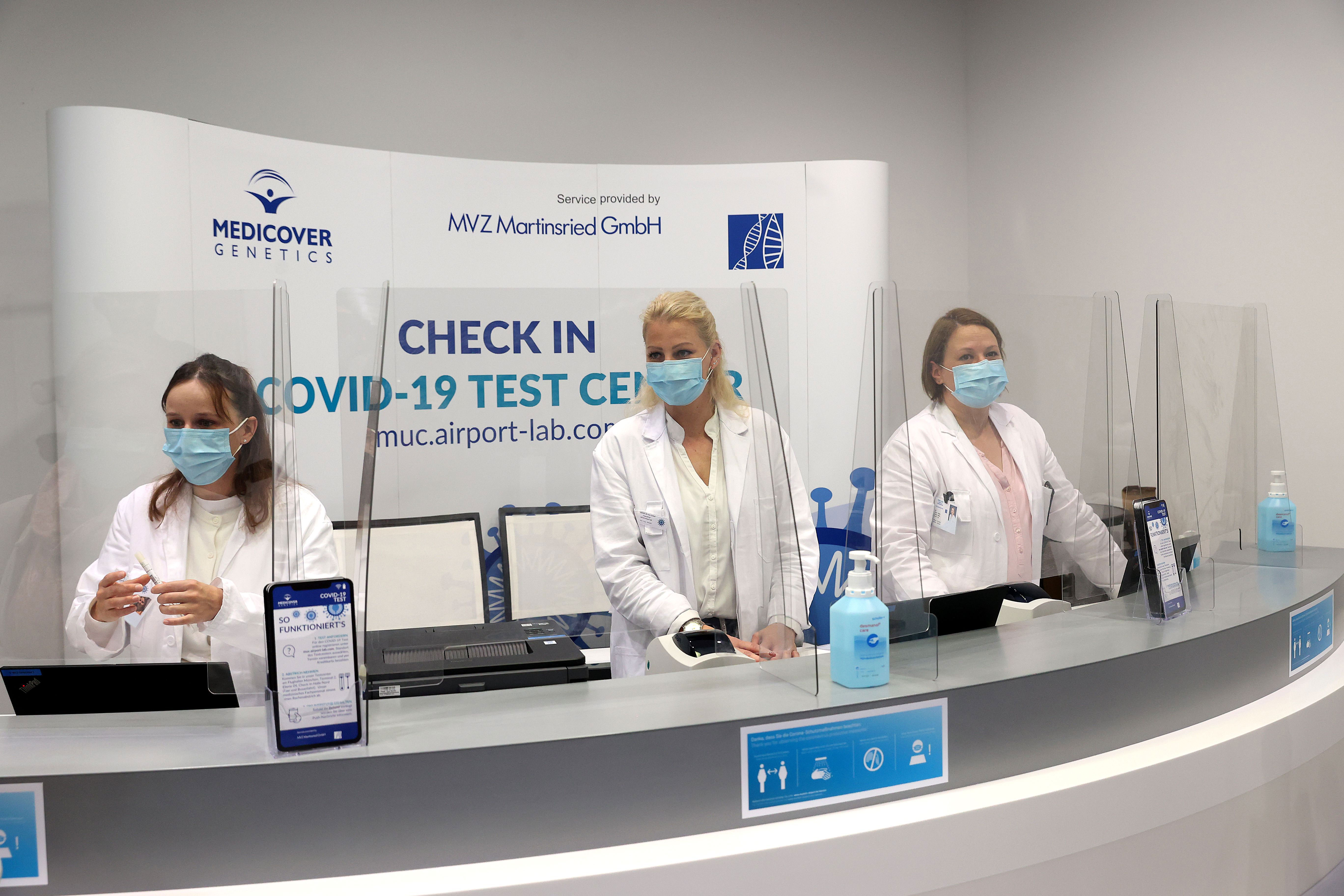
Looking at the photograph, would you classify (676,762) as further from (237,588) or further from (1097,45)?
(1097,45)

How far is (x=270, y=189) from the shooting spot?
3066 mm

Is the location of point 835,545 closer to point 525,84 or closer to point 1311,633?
point 1311,633

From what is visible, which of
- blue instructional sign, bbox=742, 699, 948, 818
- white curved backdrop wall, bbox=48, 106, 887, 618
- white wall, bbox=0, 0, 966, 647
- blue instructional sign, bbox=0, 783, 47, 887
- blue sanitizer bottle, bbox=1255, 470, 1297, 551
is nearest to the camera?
blue instructional sign, bbox=0, 783, 47, 887

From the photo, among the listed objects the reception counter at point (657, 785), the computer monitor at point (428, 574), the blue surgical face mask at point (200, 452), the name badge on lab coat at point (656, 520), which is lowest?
the reception counter at point (657, 785)

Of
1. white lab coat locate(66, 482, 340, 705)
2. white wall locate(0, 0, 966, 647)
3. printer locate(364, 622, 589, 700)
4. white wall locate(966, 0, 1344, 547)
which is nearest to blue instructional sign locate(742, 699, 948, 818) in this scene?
printer locate(364, 622, 589, 700)

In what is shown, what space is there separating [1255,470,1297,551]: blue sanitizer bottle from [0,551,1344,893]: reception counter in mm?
970

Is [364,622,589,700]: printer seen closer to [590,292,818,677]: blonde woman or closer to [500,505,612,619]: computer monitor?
[590,292,818,677]: blonde woman

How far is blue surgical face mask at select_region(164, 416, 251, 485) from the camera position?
1.50 m

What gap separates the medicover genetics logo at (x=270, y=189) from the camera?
303 centimetres

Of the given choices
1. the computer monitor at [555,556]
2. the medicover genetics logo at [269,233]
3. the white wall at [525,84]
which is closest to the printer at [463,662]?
the computer monitor at [555,556]

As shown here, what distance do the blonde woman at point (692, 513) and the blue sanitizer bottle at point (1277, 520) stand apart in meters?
1.47

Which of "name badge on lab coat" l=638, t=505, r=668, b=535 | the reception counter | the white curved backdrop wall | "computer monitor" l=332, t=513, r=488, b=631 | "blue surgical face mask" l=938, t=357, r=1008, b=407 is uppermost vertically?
the white curved backdrop wall

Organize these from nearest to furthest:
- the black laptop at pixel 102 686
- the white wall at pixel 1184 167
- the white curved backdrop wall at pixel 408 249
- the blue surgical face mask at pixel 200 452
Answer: the black laptop at pixel 102 686
the blue surgical face mask at pixel 200 452
the white curved backdrop wall at pixel 408 249
the white wall at pixel 1184 167

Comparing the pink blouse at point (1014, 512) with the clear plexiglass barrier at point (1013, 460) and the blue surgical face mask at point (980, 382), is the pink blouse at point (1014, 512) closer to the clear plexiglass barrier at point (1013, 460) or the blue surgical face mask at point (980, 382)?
the clear plexiglass barrier at point (1013, 460)
